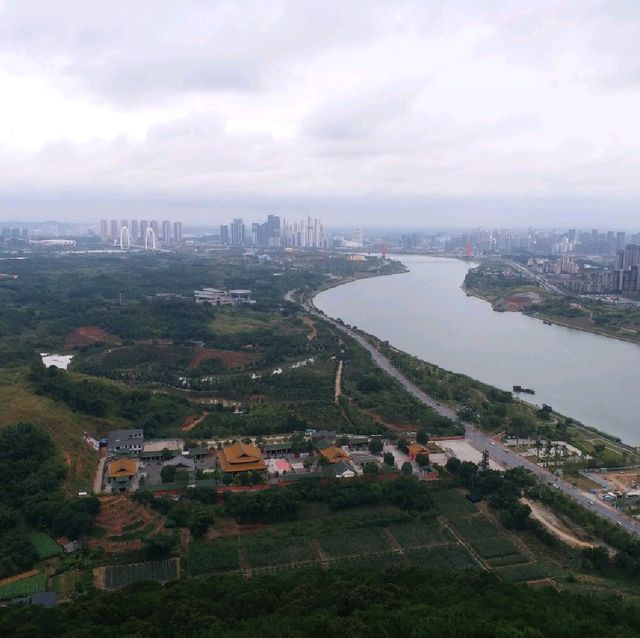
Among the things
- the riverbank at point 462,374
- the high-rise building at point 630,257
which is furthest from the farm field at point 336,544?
the high-rise building at point 630,257

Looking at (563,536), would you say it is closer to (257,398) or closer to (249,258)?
(257,398)

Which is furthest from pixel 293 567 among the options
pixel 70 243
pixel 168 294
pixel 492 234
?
pixel 492 234

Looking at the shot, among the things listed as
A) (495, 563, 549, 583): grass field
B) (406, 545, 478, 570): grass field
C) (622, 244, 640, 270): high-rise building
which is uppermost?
(622, 244, 640, 270): high-rise building

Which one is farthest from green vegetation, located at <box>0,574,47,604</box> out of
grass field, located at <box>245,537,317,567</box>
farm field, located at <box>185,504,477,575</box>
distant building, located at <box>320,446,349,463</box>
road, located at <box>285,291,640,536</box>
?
road, located at <box>285,291,640,536</box>

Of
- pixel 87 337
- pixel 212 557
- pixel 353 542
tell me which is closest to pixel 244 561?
pixel 212 557

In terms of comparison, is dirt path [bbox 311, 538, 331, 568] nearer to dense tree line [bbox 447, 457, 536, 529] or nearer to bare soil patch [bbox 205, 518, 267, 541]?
bare soil patch [bbox 205, 518, 267, 541]

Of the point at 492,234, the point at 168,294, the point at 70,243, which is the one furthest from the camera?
the point at 492,234
